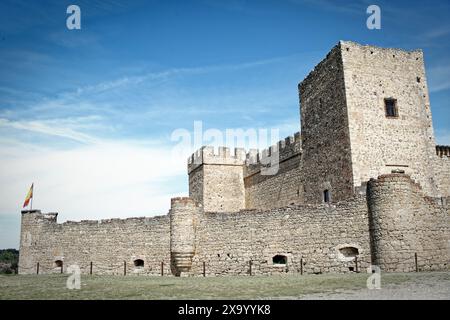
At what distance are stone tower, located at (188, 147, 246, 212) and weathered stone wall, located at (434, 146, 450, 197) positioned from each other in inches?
480

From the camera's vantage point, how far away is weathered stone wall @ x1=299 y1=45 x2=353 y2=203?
57.4 ft

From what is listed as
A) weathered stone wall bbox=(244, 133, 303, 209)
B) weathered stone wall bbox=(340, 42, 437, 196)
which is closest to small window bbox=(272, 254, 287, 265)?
weathered stone wall bbox=(340, 42, 437, 196)

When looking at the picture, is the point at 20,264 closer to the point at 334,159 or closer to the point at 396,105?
the point at 334,159

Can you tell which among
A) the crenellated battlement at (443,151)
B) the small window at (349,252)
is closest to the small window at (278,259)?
the small window at (349,252)

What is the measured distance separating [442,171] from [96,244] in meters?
15.8

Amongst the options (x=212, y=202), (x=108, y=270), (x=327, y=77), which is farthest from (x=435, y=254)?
(x=212, y=202)

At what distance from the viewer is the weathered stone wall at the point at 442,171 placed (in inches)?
741

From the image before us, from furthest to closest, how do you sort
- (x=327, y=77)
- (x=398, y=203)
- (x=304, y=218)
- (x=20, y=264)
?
(x=20, y=264) → (x=327, y=77) → (x=304, y=218) → (x=398, y=203)

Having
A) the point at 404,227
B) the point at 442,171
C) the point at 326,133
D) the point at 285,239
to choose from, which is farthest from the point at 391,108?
the point at 285,239

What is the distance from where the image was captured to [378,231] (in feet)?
45.0

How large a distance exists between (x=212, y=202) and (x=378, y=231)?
47.3 ft

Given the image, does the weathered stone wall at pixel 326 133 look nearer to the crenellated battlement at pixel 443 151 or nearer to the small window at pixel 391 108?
the small window at pixel 391 108

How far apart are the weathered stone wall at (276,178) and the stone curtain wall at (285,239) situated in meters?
5.42
